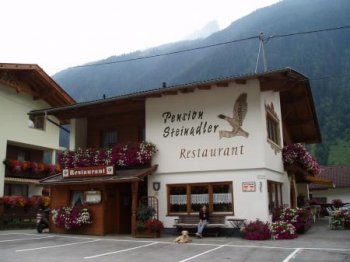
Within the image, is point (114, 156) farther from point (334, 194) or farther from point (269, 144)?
point (334, 194)

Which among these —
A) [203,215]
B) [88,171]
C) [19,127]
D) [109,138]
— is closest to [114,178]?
[88,171]

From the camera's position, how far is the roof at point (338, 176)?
42.2 meters

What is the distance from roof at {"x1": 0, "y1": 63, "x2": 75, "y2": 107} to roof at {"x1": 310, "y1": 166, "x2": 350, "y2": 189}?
2532cm

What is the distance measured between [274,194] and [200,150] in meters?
4.08

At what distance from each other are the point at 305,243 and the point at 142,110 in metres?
9.84

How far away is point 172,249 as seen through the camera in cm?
1383

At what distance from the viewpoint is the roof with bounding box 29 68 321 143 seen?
17.5 metres

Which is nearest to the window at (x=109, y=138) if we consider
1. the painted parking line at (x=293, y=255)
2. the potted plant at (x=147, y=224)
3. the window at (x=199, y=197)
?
the window at (x=199, y=197)

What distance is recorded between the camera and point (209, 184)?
714 inches

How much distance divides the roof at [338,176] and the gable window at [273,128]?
22.7 meters

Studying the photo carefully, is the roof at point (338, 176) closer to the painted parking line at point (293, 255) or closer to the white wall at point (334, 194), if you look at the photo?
the white wall at point (334, 194)

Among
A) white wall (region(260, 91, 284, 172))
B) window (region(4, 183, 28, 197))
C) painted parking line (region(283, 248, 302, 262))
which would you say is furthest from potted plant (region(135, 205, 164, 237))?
window (region(4, 183, 28, 197))

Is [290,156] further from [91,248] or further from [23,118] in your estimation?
[23,118]

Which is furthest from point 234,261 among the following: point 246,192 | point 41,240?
point 41,240
